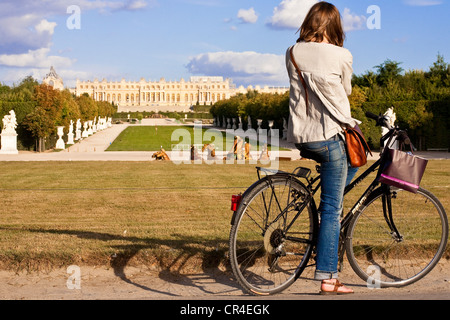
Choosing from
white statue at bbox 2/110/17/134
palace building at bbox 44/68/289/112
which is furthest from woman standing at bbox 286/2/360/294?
palace building at bbox 44/68/289/112

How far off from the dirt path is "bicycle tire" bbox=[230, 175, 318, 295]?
102 millimetres

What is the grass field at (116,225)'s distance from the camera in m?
3.90

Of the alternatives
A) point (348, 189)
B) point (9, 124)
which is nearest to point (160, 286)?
point (348, 189)

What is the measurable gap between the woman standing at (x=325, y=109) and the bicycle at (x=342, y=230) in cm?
13

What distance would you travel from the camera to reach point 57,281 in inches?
142

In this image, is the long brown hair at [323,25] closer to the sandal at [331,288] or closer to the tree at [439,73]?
the sandal at [331,288]

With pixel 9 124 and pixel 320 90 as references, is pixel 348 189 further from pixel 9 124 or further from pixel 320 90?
pixel 9 124

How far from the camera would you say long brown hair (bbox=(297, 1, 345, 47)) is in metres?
3.16

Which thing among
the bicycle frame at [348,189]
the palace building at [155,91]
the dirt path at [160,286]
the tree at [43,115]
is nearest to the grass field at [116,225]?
the dirt path at [160,286]

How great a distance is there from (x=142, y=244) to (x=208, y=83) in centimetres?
17016

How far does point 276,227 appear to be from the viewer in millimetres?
3348

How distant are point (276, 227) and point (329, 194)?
1.21 ft
